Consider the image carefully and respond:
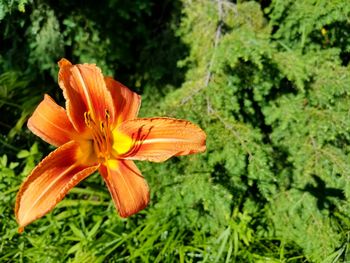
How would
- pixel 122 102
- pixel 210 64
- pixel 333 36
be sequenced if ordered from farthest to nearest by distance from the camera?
1. pixel 333 36
2. pixel 210 64
3. pixel 122 102

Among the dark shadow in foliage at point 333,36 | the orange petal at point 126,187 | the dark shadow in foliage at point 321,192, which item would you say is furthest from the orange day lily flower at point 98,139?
the dark shadow in foliage at point 333,36

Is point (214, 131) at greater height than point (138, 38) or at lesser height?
lesser

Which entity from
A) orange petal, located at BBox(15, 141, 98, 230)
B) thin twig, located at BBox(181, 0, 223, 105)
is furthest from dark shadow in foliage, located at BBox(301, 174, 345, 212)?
orange petal, located at BBox(15, 141, 98, 230)

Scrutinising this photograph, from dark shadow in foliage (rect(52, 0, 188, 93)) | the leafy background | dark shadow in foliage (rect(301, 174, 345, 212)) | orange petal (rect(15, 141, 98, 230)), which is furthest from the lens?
dark shadow in foliage (rect(52, 0, 188, 93))

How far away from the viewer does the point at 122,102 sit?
1524 mm

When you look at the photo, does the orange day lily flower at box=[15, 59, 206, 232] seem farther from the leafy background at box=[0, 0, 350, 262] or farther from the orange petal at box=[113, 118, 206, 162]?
the leafy background at box=[0, 0, 350, 262]

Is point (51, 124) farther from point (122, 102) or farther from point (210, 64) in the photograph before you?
point (210, 64)

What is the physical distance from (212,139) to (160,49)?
91 cm

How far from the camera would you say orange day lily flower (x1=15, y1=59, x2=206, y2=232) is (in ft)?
4.17

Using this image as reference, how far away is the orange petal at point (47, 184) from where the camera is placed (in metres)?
1.20

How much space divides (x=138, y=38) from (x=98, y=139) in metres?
1.46

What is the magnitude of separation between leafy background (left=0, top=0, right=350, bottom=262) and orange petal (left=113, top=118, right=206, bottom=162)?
0.54 metres

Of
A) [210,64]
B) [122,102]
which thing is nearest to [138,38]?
[210,64]

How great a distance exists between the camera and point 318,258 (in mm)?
2055
